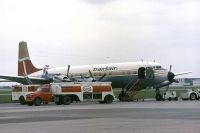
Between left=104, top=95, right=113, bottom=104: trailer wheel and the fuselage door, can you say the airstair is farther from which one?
left=104, top=95, right=113, bottom=104: trailer wheel

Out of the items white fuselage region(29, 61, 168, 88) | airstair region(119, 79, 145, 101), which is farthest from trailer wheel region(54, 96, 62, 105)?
white fuselage region(29, 61, 168, 88)

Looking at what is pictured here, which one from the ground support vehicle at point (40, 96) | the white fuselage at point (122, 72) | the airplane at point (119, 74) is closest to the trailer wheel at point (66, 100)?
the ground support vehicle at point (40, 96)

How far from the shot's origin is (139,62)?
57719 mm

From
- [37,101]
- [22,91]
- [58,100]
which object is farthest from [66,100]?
[22,91]

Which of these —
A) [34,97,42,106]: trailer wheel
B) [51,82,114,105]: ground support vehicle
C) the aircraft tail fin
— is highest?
the aircraft tail fin

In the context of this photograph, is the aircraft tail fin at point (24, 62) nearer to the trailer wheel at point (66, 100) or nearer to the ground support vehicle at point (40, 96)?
the ground support vehicle at point (40, 96)

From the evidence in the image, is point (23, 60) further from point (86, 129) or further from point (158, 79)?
point (86, 129)

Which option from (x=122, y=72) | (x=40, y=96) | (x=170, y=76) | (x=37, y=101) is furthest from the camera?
(x=122, y=72)

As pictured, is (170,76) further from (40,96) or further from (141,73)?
(40,96)

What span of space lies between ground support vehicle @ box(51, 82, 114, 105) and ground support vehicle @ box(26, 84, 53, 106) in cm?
54

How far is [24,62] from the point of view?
72.6 m

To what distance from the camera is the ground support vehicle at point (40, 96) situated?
4653 centimetres

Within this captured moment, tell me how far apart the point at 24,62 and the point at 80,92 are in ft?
86.4

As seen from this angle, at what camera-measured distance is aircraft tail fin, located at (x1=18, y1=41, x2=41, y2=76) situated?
7212 centimetres
